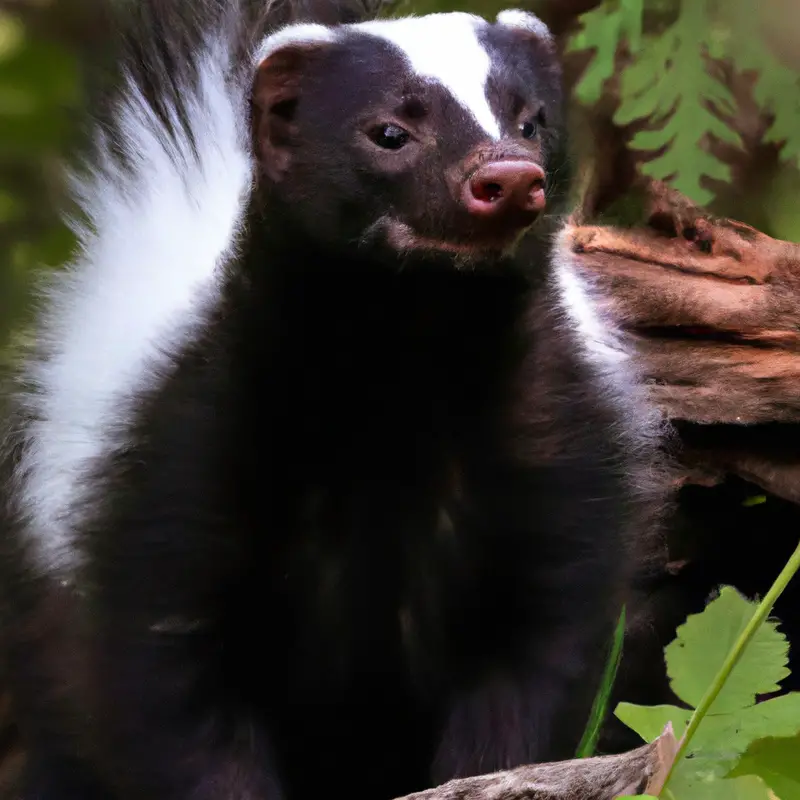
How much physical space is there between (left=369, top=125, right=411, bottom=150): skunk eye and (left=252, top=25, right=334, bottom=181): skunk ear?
0.68 feet

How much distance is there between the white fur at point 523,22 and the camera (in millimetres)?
2309

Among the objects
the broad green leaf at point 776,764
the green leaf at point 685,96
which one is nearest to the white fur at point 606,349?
the green leaf at point 685,96

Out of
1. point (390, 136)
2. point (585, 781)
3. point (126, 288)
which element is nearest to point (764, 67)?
point (390, 136)

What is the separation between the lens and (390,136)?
1990 mm

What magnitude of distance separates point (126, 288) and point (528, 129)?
93 cm

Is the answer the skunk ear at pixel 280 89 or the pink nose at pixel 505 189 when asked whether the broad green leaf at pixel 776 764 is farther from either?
the skunk ear at pixel 280 89

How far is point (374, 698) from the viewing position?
8.38 ft

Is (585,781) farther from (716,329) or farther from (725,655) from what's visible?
(716,329)

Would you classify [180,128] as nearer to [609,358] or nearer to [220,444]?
[220,444]

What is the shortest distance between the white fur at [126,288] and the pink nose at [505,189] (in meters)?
0.60

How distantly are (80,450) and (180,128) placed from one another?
725 mm

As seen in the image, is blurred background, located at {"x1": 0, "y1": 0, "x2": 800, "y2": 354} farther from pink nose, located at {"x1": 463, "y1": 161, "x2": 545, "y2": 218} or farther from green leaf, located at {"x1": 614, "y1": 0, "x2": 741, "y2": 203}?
pink nose, located at {"x1": 463, "y1": 161, "x2": 545, "y2": 218}

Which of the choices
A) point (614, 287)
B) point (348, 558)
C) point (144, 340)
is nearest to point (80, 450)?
point (144, 340)

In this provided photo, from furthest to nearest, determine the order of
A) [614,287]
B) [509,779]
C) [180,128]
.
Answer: [614,287] → [180,128] → [509,779]
